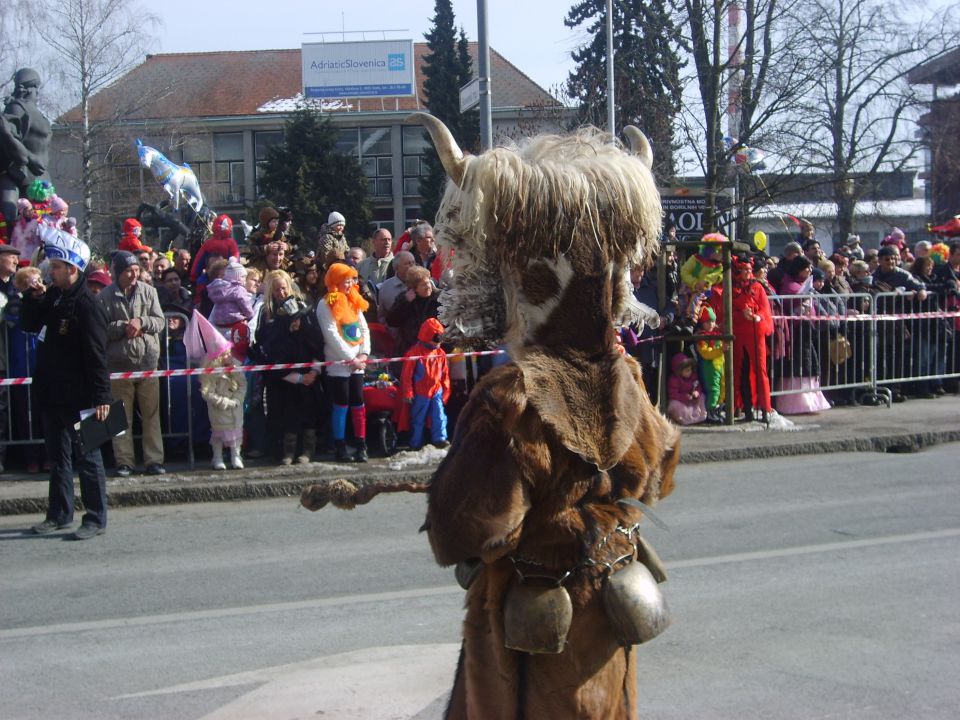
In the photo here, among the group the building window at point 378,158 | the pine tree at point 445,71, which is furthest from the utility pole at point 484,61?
the building window at point 378,158

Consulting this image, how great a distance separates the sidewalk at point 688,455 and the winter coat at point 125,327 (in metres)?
1.05

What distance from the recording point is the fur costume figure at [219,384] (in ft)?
32.9

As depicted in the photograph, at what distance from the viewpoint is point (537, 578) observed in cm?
259

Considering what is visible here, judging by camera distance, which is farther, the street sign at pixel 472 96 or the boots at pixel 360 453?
the street sign at pixel 472 96

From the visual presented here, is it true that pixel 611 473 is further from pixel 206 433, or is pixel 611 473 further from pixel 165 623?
pixel 206 433

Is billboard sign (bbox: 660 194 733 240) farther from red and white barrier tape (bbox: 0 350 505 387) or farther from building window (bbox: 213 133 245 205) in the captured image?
building window (bbox: 213 133 245 205)

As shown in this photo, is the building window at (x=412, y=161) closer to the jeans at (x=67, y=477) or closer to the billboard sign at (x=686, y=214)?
the billboard sign at (x=686, y=214)

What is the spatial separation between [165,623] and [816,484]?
600 centimetres

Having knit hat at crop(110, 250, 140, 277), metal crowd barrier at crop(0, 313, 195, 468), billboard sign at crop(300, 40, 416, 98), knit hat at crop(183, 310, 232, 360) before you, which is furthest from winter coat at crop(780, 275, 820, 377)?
billboard sign at crop(300, 40, 416, 98)

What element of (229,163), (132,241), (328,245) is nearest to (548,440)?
(328,245)

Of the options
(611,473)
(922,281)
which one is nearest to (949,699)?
(611,473)

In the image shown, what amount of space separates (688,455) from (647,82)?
12494 mm

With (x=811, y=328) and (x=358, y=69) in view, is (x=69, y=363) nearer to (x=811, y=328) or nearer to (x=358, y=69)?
(x=811, y=328)

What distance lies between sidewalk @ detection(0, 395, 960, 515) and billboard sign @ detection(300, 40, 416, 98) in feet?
144
